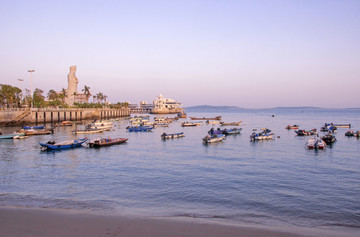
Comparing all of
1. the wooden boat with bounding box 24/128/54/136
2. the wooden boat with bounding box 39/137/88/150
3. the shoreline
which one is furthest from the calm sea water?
the wooden boat with bounding box 24/128/54/136

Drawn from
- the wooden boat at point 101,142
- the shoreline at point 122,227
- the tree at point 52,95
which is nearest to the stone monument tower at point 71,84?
the tree at point 52,95

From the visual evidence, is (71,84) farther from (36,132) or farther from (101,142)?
(101,142)

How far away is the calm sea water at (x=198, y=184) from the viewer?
58.7 ft

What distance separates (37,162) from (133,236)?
25.9m

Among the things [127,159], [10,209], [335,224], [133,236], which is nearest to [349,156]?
[335,224]

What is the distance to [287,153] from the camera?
41.4 metres

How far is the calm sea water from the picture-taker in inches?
704

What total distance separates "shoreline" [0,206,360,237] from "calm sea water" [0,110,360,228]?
4.42 ft

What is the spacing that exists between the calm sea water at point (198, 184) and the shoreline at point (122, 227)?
4.42ft

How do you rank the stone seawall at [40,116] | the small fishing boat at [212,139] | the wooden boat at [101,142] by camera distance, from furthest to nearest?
the stone seawall at [40,116], the small fishing boat at [212,139], the wooden boat at [101,142]

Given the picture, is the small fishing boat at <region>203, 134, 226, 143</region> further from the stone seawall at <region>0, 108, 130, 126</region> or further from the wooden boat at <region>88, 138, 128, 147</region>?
the stone seawall at <region>0, 108, 130, 126</region>

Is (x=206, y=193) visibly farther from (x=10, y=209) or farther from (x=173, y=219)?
(x=10, y=209)

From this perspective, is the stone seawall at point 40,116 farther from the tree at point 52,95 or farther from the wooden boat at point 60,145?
the wooden boat at point 60,145

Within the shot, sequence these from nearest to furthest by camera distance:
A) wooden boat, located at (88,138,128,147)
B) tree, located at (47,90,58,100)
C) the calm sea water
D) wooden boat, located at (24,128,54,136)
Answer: the calm sea water < wooden boat, located at (88,138,128,147) < wooden boat, located at (24,128,54,136) < tree, located at (47,90,58,100)
